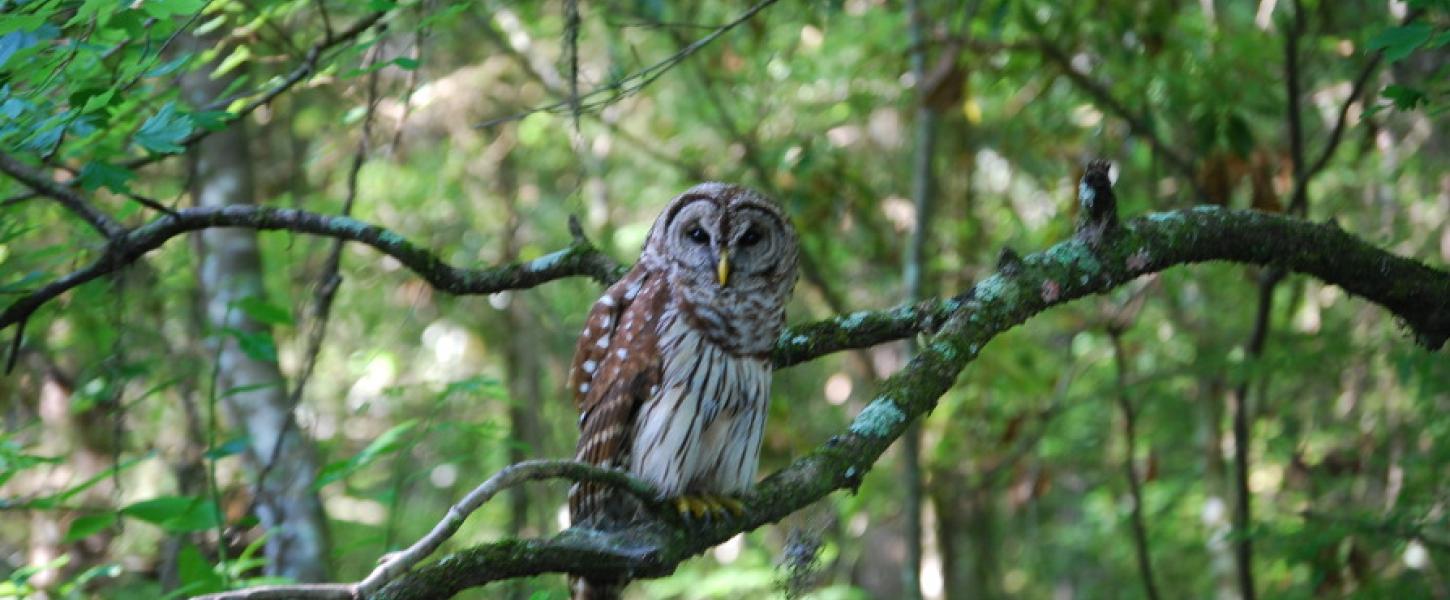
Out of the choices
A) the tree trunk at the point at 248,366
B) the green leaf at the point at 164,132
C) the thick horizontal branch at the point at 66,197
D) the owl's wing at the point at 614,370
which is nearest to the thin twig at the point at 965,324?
the owl's wing at the point at 614,370

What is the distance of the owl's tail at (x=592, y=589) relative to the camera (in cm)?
336

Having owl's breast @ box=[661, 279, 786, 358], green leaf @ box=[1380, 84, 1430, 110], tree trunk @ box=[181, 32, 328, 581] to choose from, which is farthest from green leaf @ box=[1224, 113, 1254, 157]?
tree trunk @ box=[181, 32, 328, 581]

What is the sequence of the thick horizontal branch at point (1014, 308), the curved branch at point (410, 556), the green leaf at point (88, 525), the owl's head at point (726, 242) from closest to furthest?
the curved branch at point (410, 556)
the thick horizontal branch at point (1014, 308)
the owl's head at point (726, 242)
the green leaf at point (88, 525)

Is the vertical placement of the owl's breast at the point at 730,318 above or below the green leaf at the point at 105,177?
below

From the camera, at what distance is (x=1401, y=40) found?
3.17 m

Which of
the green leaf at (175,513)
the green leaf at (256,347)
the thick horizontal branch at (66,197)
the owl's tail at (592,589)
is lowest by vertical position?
the owl's tail at (592,589)

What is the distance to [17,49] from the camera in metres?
2.88

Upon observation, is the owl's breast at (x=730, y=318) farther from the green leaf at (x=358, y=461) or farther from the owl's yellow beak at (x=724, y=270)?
the green leaf at (x=358, y=461)

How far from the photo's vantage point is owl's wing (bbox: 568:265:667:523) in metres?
3.59

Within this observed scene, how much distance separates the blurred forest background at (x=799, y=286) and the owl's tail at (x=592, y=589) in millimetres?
212

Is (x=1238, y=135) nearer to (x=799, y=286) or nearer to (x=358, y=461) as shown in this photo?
(x=799, y=286)

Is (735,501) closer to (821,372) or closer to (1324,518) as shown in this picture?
(1324,518)

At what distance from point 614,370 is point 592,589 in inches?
23.5

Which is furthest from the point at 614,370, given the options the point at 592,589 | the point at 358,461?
the point at 358,461
